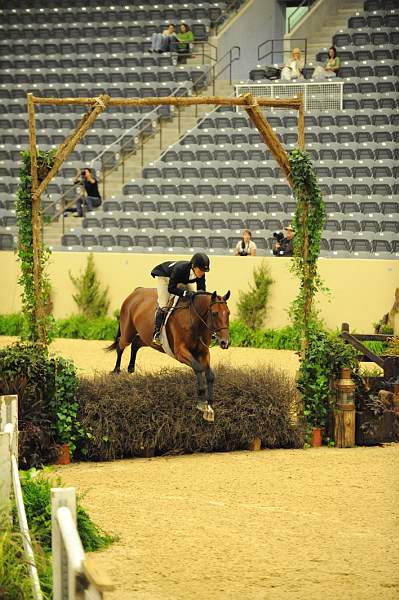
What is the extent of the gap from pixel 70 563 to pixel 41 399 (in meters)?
7.25

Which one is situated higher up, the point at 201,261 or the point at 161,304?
the point at 201,261

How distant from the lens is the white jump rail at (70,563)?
414 cm

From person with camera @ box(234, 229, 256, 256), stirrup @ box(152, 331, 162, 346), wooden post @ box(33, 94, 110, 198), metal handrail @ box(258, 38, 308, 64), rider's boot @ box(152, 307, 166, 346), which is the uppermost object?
metal handrail @ box(258, 38, 308, 64)

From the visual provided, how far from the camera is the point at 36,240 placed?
12.7m

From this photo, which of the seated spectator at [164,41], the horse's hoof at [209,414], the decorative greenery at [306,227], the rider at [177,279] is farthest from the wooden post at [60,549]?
the seated spectator at [164,41]


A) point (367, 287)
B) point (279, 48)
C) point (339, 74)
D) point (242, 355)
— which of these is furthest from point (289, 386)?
point (279, 48)

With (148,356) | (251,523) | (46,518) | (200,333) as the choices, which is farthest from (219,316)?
(148,356)

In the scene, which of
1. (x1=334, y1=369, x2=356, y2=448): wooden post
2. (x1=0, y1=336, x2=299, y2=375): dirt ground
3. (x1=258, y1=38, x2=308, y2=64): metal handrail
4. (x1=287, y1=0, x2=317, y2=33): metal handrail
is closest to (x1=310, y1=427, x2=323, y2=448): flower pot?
(x1=334, y1=369, x2=356, y2=448): wooden post

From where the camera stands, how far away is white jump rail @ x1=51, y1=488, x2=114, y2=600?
4.14 m

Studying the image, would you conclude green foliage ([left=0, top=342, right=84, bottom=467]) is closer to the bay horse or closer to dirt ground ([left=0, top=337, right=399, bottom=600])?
dirt ground ([left=0, top=337, right=399, bottom=600])

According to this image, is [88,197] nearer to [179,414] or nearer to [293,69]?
[293,69]

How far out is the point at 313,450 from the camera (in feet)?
40.9

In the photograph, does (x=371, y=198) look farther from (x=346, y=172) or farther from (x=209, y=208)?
(x=209, y=208)

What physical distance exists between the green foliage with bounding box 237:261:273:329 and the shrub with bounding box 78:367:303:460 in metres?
7.94
